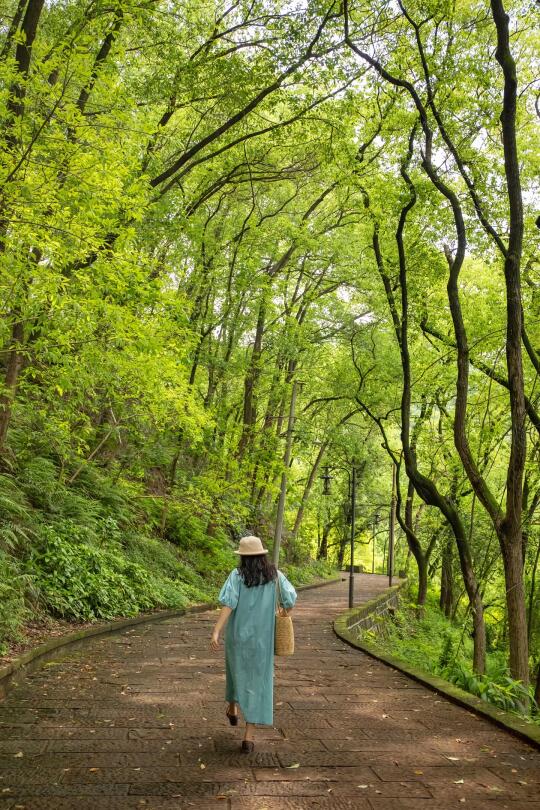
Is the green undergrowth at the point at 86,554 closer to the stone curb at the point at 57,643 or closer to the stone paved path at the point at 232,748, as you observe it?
the stone curb at the point at 57,643

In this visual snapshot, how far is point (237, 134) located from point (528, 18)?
277 inches

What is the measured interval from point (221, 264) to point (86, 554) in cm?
990

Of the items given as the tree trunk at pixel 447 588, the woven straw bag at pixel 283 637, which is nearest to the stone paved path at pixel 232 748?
the woven straw bag at pixel 283 637

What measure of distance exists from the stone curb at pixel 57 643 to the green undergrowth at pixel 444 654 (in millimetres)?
4453

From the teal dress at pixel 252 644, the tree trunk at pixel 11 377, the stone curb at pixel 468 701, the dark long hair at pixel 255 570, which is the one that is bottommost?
the stone curb at pixel 468 701

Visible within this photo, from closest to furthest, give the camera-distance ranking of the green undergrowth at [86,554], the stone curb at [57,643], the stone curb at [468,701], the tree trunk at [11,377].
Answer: the stone curb at [468,701]
the stone curb at [57,643]
the green undergrowth at [86,554]
the tree trunk at [11,377]

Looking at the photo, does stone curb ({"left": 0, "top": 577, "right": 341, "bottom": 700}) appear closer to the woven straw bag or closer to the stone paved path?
the stone paved path

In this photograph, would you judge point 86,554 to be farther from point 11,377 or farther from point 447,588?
point 447,588

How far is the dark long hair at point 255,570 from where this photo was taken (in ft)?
18.6

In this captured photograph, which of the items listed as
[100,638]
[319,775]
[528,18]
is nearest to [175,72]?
[528,18]

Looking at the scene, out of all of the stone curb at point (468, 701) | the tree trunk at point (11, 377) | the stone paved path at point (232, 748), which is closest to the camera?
the stone paved path at point (232, 748)

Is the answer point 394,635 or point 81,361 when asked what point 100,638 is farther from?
point 394,635

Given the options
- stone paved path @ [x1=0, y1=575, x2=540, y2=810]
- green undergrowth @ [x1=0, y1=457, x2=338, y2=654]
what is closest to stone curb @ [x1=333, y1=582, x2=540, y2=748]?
stone paved path @ [x1=0, y1=575, x2=540, y2=810]

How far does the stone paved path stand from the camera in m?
4.24
